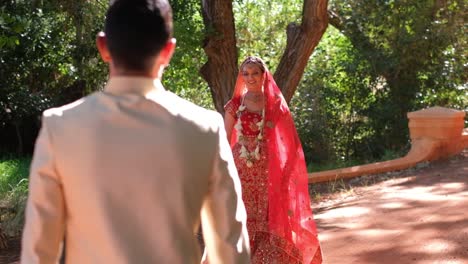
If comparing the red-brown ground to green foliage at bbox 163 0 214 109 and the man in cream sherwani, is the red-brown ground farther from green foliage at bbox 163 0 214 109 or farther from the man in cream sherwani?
the man in cream sherwani

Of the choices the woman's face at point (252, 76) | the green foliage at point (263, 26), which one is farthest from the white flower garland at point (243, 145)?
the green foliage at point (263, 26)

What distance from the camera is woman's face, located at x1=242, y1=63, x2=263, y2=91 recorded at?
6134mm

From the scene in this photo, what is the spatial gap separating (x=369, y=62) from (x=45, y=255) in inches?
484

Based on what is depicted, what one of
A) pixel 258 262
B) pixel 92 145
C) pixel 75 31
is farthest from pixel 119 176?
pixel 75 31

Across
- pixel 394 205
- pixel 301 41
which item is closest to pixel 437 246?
pixel 394 205

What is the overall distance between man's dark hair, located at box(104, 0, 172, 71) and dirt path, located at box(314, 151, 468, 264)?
4944 millimetres

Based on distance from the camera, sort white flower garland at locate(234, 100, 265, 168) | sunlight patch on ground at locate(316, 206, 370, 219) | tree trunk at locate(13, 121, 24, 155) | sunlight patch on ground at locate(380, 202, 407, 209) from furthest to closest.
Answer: tree trunk at locate(13, 121, 24, 155), sunlight patch on ground at locate(380, 202, 407, 209), sunlight patch on ground at locate(316, 206, 370, 219), white flower garland at locate(234, 100, 265, 168)

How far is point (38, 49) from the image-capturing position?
1579cm

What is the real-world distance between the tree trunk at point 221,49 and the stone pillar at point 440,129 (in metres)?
2.80

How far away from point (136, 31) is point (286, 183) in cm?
412

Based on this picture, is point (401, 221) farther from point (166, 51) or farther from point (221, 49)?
point (166, 51)

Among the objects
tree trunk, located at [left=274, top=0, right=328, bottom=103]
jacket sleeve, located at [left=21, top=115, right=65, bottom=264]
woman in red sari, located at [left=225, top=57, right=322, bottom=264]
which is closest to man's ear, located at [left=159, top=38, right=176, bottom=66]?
jacket sleeve, located at [left=21, top=115, right=65, bottom=264]

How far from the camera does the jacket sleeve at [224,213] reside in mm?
2146

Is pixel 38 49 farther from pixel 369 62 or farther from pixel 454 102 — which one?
pixel 454 102
